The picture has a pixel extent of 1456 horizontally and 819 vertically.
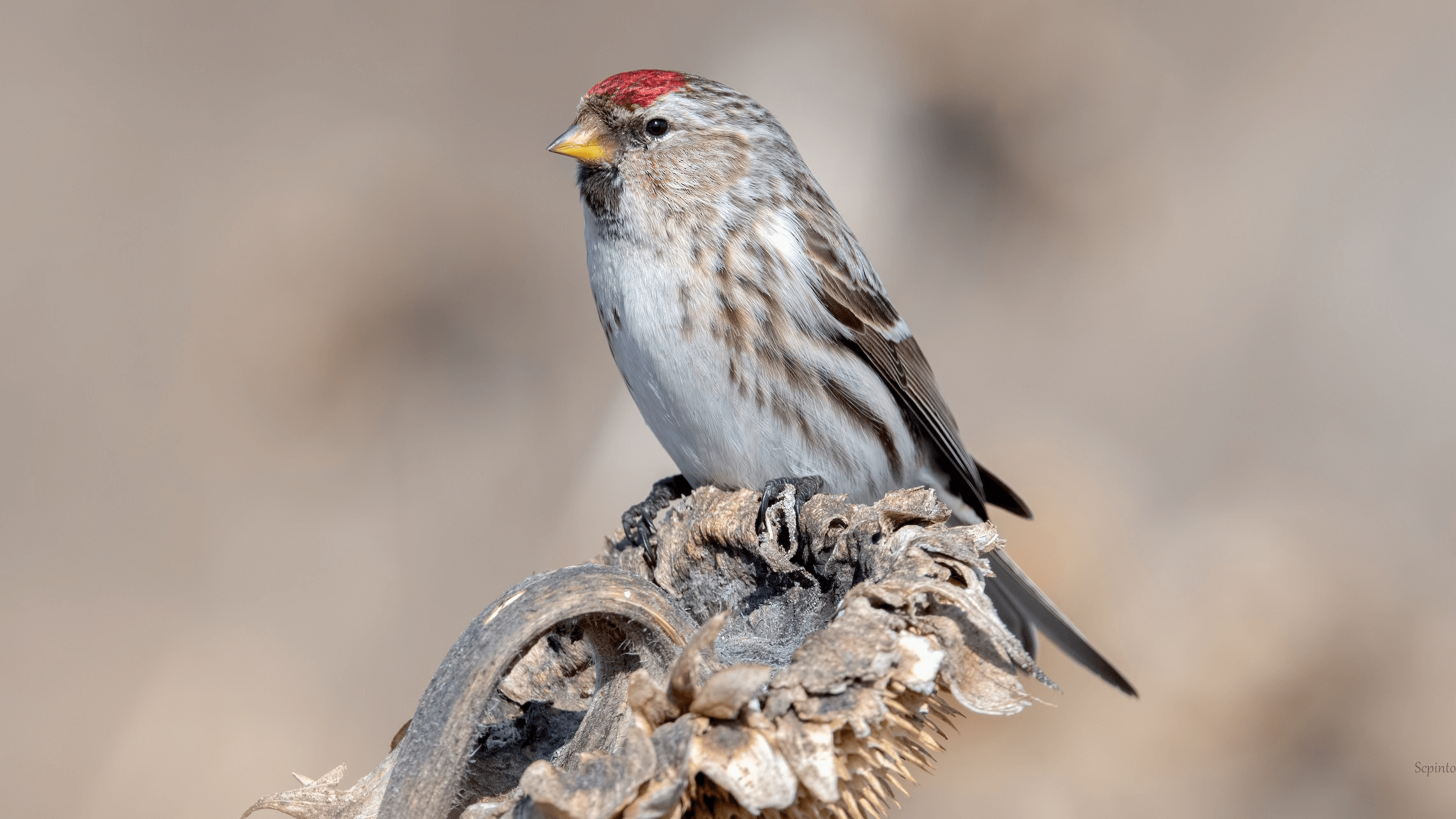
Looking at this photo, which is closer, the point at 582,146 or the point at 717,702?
the point at 717,702

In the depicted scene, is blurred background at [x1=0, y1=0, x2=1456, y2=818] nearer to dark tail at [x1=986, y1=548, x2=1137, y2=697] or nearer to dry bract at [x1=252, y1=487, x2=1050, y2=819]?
dark tail at [x1=986, y1=548, x2=1137, y2=697]

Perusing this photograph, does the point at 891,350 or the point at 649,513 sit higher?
the point at 891,350

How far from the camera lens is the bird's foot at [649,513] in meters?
1.91

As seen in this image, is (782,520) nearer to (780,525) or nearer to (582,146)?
(780,525)

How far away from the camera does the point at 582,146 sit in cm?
229

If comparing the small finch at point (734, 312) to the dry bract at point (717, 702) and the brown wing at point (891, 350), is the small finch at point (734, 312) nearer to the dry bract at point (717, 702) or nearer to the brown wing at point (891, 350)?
the brown wing at point (891, 350)

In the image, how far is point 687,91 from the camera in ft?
7.90

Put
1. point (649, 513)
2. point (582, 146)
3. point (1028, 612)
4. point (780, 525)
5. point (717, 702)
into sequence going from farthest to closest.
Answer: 1. point (1028, 612)
2. point (582, 146)
3. point (649, 513)
4. point (780, 525)
5. point (717, 702)

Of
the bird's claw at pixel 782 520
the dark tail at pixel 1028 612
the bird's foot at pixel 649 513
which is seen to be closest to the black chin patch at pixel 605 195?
the bird's foot at pixel 649 513

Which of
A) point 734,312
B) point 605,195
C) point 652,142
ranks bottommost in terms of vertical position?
point 734,312

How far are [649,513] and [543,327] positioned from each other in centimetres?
316

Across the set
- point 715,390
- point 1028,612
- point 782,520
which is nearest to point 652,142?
point 715,390

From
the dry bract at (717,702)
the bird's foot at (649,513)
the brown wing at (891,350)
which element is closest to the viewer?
the dry bract at (717,702)

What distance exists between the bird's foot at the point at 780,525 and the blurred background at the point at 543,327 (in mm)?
2099
